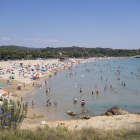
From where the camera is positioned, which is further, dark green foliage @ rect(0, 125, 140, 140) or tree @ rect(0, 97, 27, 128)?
tree @ rect(0, 97, 27, 128)

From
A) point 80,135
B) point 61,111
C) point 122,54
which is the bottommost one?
point 61,111

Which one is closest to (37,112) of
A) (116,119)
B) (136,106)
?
(116,119)

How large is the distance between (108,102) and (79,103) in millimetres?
3949

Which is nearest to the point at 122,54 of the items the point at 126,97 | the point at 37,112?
the point at 126,97

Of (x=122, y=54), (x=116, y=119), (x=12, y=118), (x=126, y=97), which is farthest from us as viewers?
(x=122, y=54)

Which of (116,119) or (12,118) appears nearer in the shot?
(12,118)

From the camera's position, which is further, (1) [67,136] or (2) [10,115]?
(2) [10,115]

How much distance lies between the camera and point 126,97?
22500 millimetres

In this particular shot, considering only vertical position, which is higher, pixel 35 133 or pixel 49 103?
pixel 35 133

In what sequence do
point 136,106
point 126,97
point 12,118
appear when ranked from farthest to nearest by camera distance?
1. point 126,97
2. point 136,106
3. point 12,118

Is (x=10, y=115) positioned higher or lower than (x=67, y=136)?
higher

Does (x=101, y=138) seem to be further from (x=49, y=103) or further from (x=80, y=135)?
(x=49, y=103)

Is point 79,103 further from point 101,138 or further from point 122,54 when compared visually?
point 122,54

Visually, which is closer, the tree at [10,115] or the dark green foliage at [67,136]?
the dark green foliage at [67,136]
